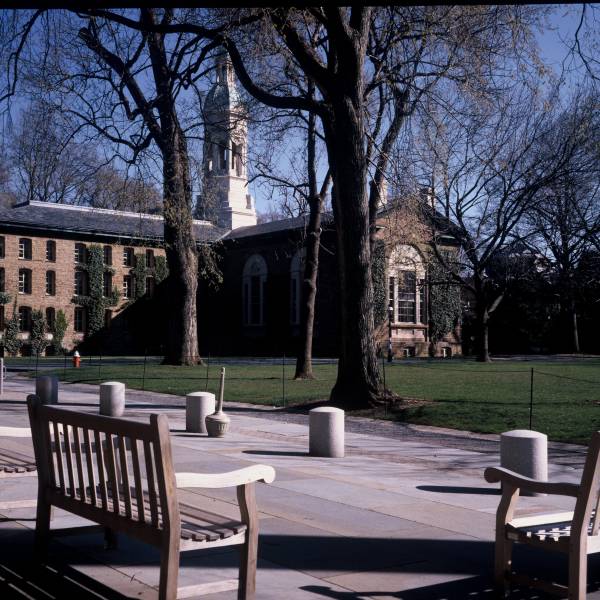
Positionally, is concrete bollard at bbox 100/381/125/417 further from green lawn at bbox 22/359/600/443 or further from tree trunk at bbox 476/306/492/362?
tree trunk at bbox 476/306/492/362

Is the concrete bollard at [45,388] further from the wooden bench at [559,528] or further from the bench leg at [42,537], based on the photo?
the wooden bench at [559,528]

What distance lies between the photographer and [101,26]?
16.3m

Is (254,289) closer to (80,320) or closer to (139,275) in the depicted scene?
(139,275)

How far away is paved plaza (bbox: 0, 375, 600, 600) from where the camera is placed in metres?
5.25

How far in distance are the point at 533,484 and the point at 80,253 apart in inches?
2200

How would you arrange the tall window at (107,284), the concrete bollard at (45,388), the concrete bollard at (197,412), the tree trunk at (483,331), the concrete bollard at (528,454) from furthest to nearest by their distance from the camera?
the tall window at (107,284) → the tree trunk at (483,331) → the concrete bollard at (45,388) → the concrete bollard at (197,412) → the concrete bollard at (528,454)

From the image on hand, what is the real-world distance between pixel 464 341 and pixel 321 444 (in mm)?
52138

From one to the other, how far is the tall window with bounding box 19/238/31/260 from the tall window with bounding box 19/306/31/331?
3.25 m

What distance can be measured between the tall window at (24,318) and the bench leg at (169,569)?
53.8 m

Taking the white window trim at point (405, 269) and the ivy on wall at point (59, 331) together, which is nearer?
the white window trim at point (405, 269)

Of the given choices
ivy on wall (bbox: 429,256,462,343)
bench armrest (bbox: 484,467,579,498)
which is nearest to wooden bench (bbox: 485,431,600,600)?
bench armrest (bbox: 484,467,579,498)

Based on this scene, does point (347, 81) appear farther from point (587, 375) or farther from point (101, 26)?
point (587, 375)

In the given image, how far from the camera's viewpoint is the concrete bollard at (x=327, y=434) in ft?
38.1

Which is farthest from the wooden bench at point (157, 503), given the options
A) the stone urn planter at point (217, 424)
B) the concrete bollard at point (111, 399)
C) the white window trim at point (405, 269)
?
the white window trim at point (405, 269)
